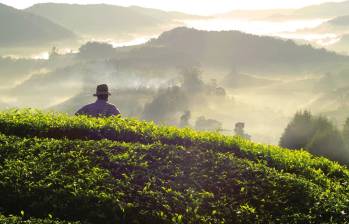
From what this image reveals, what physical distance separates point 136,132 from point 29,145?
3.17m

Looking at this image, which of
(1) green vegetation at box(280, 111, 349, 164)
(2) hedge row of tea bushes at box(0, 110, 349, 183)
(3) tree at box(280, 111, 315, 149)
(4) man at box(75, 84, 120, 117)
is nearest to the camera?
(2) hedge row of tea bushes at box(0, 110, 349, 183)

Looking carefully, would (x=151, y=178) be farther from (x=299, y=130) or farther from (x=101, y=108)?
(x=299, y=130)

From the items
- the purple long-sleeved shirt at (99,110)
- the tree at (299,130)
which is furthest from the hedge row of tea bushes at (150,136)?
the tree at (299,130)

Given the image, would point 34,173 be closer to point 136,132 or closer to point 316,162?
point 136,132

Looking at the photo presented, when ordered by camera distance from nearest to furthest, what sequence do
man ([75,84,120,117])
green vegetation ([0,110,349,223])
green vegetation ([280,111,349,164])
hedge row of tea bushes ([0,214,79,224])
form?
hedge row of tea bushes ([0,214,79,224]) < green vegetation ([0,110,349,223]) < man ([75,84,120,117]) < green vegetation ([280,111,349,164])

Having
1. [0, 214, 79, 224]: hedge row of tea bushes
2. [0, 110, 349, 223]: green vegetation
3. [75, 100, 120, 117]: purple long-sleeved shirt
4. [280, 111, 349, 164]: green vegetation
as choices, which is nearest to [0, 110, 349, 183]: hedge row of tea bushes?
[0, 110, 349, 223]: green vegetation

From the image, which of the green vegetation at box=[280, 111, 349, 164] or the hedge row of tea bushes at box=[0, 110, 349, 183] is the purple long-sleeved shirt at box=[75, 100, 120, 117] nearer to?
the hedge row of tea bushes at box=[0, 110, 349, 183]

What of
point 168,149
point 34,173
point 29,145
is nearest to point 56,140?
point 29,145

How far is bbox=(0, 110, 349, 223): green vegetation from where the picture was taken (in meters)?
10.8

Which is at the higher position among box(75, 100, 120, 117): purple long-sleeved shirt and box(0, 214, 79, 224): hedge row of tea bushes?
box(75, 100, 120, 117): purple long-sleeved shirt

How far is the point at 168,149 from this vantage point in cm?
1377

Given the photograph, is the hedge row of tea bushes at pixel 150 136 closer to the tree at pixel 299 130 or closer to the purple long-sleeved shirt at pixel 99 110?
the purple long-sleeved shirt at pixel 99 110

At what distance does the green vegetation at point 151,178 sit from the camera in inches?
424

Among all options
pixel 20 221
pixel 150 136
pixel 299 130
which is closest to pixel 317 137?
pixel 299 130
